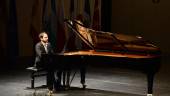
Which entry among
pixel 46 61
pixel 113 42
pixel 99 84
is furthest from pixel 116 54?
pixel 99 84

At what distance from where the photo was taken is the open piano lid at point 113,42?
7.26 meters

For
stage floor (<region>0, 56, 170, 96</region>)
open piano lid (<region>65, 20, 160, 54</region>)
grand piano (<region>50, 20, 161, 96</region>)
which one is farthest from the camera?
stage floor (<region>0, 56, 170, 96</region>)

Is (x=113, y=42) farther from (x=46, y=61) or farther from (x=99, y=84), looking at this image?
(x=46, y=61)

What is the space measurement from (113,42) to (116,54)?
1.56 ft

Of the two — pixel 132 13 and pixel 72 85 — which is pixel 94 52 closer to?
pixel 72 85

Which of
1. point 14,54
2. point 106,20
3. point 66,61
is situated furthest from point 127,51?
point 106,20

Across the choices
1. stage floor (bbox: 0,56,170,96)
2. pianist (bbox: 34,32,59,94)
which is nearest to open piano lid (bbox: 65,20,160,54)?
pianist (bbox: 34,32,59,94)

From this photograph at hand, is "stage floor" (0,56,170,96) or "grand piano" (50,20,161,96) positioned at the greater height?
"grand piano" (50,20,161,96)

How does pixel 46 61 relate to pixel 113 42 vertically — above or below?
below

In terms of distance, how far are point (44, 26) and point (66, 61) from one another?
211 inches

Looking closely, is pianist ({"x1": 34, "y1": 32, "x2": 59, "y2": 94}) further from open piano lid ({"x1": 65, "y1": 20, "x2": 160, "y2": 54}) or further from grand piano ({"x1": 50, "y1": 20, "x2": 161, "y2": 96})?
open piano lid ({"x1": 65, "y1": 20, "x2": 160, "y2": 54})

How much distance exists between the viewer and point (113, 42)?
25.1ft

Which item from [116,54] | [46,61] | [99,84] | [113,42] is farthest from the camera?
[99,84]

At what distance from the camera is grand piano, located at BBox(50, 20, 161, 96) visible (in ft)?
22.4
